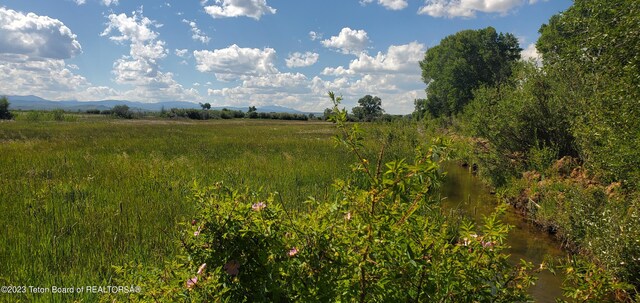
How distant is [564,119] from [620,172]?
5886mm

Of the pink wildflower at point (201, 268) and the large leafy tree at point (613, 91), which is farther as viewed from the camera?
the large leafy tree at point (613, 91)

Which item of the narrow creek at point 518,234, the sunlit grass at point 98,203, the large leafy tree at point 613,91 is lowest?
the narrow creek at point 518,234

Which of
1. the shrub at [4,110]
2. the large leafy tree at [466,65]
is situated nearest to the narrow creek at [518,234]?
the large leafy tree at [466,65]

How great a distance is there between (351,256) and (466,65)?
49281 mm

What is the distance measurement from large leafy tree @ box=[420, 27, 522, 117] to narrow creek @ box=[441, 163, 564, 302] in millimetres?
30488

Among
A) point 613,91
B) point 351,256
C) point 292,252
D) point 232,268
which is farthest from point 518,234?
point 232,268

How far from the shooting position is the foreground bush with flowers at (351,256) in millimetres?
1967

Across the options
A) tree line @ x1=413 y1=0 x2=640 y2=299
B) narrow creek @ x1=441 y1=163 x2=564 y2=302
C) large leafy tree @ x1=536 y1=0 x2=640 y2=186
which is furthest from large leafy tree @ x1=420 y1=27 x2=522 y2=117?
large leafy tree @ x1=536 y1=0 x2=640 y2=186

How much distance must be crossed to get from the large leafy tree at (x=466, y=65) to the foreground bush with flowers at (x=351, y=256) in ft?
148

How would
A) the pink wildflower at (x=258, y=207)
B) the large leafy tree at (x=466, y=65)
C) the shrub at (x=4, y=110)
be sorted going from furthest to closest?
1. the shrub at (x=4, y=110)
2. the large leafy tree at (x=466, y=65)
3. the pink wildflower at (x=258, y=207)

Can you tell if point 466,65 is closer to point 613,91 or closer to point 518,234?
point 613,91

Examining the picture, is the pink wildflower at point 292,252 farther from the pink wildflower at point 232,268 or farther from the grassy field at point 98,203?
the grassy field at point 98,203

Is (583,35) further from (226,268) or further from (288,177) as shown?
(226,268)

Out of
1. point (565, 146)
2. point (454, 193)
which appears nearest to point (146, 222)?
point (454, 193)
